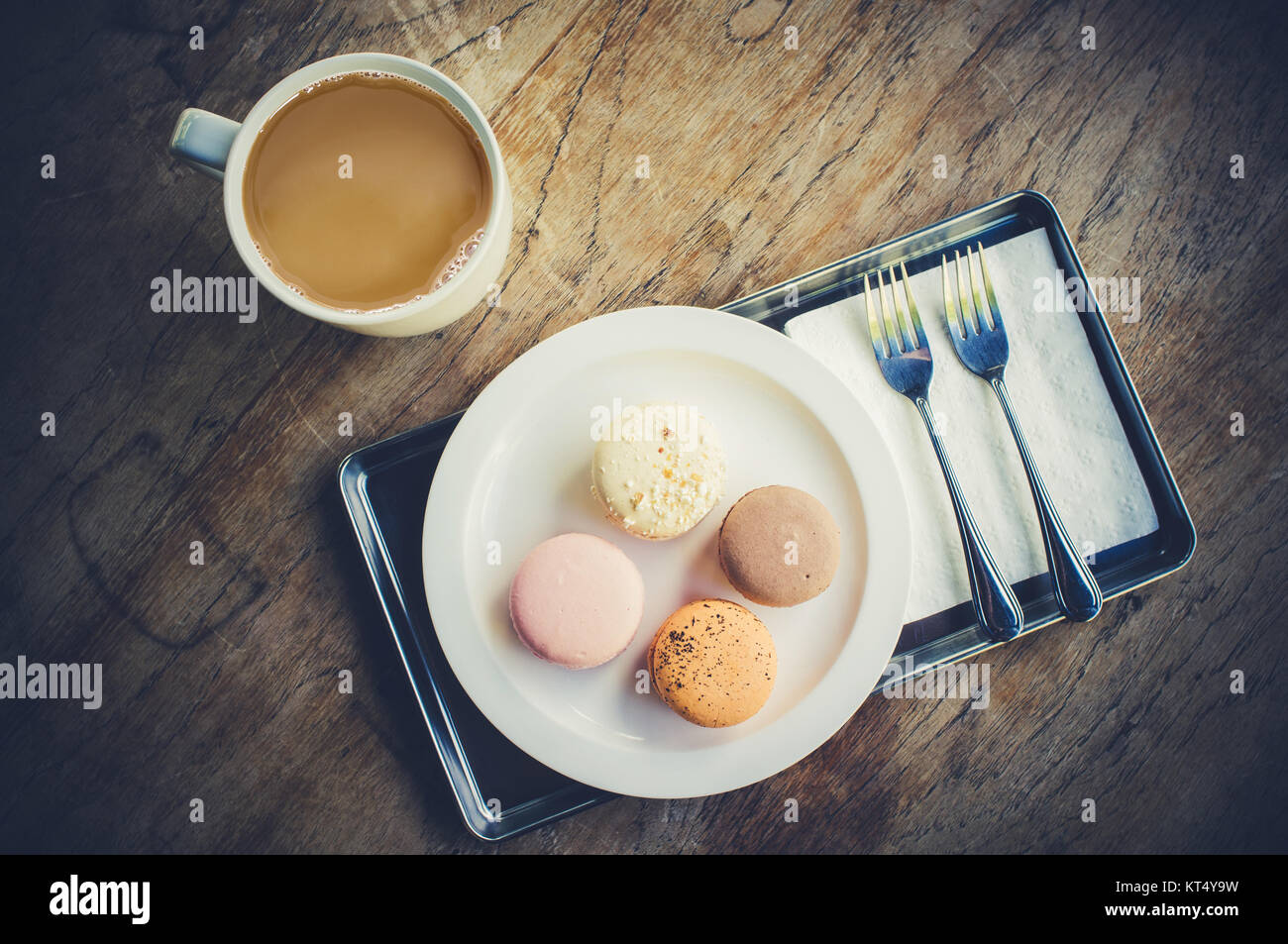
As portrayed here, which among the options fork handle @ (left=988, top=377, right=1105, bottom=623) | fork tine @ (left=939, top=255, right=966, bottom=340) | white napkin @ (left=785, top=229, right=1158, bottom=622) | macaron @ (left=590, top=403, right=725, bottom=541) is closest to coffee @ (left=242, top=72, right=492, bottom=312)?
macaron @ (left=590, top=403, right=725, bottom=541)

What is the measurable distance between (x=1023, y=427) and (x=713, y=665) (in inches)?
20.6

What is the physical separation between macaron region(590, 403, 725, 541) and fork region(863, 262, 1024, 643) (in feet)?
0.89

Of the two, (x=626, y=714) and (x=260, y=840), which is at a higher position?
(x=626, y=714)

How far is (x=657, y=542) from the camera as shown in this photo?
37.3 inches

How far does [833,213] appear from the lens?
1012mm

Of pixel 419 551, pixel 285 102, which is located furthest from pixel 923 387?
pixel 285 102

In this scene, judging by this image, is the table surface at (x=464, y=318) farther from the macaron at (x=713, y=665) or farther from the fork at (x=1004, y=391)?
the macaron at (x=713, y=665)

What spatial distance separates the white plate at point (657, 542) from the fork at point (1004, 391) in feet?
0.62

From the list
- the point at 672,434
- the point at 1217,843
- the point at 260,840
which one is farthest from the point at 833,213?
the point at 260,840

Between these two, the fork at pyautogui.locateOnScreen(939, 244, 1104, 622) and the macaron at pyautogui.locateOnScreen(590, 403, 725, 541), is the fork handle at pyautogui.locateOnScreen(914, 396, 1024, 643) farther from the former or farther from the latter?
the macaron at pyautogui.locateOnScreen(590, 403, 725, 541)

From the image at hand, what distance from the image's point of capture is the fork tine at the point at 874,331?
3.12 ft

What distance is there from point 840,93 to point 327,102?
2.22 ft

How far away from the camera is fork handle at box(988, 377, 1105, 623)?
36.0 inches
